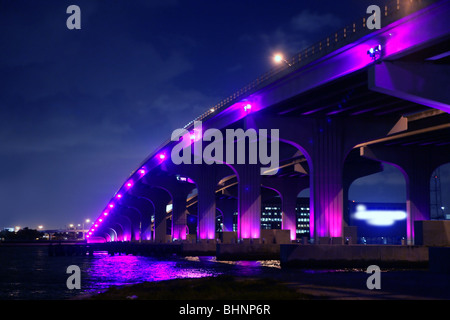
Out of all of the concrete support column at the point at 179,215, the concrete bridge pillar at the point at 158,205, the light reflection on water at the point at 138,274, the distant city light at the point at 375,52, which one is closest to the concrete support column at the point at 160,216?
the concrete bridge pillar at the point at 158,205

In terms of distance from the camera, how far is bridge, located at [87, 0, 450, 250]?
100 ft

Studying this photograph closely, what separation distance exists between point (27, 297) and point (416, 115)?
34787 millimetres

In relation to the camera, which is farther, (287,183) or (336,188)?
(287,183)

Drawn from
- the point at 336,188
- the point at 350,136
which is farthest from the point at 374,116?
the point at 336,188

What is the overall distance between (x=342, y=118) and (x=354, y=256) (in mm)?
13647

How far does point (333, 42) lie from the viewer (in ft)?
120

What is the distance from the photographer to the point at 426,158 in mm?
61219

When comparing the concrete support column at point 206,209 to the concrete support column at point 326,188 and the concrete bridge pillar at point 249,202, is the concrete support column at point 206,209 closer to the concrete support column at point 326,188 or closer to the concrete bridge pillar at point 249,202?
the concrete bridge pillar at point 249,202

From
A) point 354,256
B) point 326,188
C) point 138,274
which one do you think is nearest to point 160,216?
point 138,274

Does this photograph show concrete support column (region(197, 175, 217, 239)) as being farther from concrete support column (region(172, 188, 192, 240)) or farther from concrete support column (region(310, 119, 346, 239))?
concrete support column (region(310, 119, 346, 239))

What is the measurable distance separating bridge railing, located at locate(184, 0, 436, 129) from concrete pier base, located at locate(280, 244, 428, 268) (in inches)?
501

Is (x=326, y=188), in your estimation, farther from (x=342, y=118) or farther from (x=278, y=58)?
(x=278, y=58)

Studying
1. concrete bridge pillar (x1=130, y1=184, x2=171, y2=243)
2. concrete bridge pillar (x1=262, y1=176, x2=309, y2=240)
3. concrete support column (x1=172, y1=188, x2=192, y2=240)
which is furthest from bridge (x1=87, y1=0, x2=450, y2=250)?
concrete bridge pillar (x1=130, y1=184, x2=171, y2=243)
